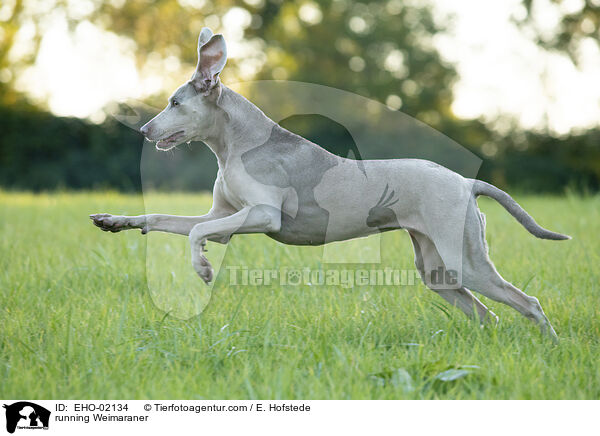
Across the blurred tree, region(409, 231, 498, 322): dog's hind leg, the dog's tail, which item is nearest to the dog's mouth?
region(409, 231, 498, 322): dog's hind leg

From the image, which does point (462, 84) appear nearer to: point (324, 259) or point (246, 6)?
point (246, 6)

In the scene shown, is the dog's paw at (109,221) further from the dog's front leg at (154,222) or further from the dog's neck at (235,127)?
the dog's neck at (235,127)

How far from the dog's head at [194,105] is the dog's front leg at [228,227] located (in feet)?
2.18

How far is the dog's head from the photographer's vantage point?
4.23 m

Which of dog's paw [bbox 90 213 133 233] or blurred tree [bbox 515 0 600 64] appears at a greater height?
blurred tree [bbox 515 0 600 64]

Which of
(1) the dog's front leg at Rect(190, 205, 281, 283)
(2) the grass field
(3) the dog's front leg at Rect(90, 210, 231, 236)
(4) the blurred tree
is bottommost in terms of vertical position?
(2) the grass field

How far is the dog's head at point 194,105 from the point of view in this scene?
13.9 feet

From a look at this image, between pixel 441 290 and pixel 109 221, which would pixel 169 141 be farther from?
pixel 441 290

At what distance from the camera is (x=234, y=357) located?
3.62 m

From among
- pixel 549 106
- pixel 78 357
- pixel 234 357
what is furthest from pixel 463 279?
pixel 549 106

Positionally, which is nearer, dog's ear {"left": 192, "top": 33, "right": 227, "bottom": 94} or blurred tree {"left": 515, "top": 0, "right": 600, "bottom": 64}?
dog's ear {"left": 192, "top": 33, "right": 227, "bottom": 94}
